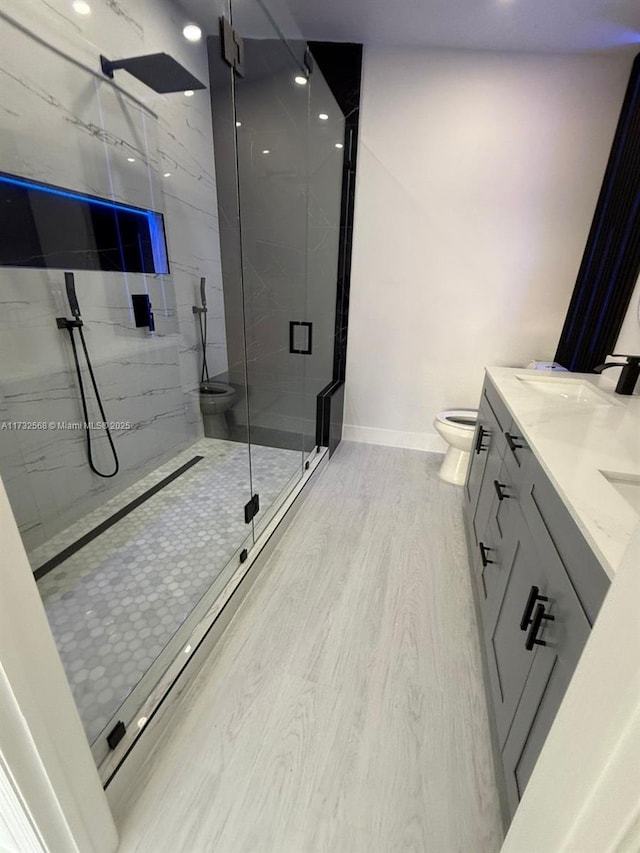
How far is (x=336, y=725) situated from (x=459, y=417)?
6.90 feet

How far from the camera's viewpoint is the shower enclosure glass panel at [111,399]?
5.06ft

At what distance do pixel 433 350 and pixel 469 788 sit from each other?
2.48 metres

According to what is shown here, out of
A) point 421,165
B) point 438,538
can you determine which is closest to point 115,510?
point 438,538

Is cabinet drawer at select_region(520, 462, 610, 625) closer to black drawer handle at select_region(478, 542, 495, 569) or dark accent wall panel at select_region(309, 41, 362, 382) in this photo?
black drawer handle at select_region(478, 542, 495, 569)

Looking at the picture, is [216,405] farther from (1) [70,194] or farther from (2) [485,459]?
(2) [485,459]

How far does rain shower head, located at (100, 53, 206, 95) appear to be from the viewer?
1994mm

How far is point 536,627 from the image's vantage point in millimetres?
877

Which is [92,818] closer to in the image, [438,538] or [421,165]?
[438,538]

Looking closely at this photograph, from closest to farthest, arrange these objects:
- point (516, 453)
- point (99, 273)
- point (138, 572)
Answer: point (516, 453) → point (138, 572) → point (99, 273)

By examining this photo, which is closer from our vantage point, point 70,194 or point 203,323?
point 70,194

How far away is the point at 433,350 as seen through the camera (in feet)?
9.50

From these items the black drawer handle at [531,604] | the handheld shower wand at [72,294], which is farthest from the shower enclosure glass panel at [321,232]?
the black drawer handle at [531,604]

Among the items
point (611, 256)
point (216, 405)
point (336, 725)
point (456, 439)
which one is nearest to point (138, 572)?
point (336, 725)

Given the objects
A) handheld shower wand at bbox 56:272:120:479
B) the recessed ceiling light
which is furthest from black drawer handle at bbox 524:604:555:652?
the recessed ceiling light
